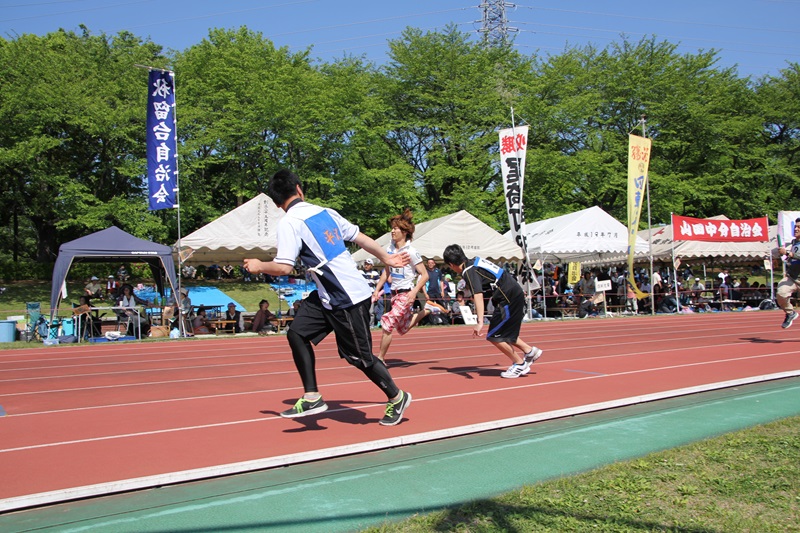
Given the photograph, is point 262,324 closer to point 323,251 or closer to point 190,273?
point 323,251

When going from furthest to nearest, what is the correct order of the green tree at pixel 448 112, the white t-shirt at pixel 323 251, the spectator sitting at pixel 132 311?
1. the green tree at pixel 448 112
2. the spectator sitting at pixel 132 311
3. the white t-shirt at pixel 323 251

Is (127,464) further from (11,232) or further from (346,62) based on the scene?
(11,232)

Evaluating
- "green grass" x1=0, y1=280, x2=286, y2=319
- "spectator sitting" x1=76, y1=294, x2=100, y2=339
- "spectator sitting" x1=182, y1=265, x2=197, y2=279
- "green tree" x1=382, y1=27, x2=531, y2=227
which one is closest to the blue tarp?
"spectator sitting" x1=76, y1=294, x2=100, y2=339

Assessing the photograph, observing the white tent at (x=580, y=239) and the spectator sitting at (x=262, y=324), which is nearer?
the spectator sitting at (x=262, y=324)

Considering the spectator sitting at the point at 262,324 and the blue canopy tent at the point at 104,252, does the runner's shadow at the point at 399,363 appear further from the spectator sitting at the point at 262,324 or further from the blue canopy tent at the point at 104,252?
the blue canopy tent at the point at 104,252

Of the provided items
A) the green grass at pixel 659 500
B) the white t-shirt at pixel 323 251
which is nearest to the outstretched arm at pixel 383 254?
the white t-shirt at pixel 323 251

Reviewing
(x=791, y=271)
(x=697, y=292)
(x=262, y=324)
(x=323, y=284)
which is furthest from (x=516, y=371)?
(x=697, y=292)

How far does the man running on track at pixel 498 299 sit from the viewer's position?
805 cm

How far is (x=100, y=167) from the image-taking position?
3478 centimetres

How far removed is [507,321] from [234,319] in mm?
13050

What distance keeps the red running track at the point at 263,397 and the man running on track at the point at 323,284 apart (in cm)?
59

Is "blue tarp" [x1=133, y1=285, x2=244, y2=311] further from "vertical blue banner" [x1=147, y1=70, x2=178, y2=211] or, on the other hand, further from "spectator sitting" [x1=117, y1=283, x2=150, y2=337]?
"vertical blue banner" [x1=147, y1=70, x2=178, y2=211]

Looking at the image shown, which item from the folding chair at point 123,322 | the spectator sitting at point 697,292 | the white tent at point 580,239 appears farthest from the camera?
the spectator sitting at point 697,292

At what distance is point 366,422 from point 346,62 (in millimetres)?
38382
